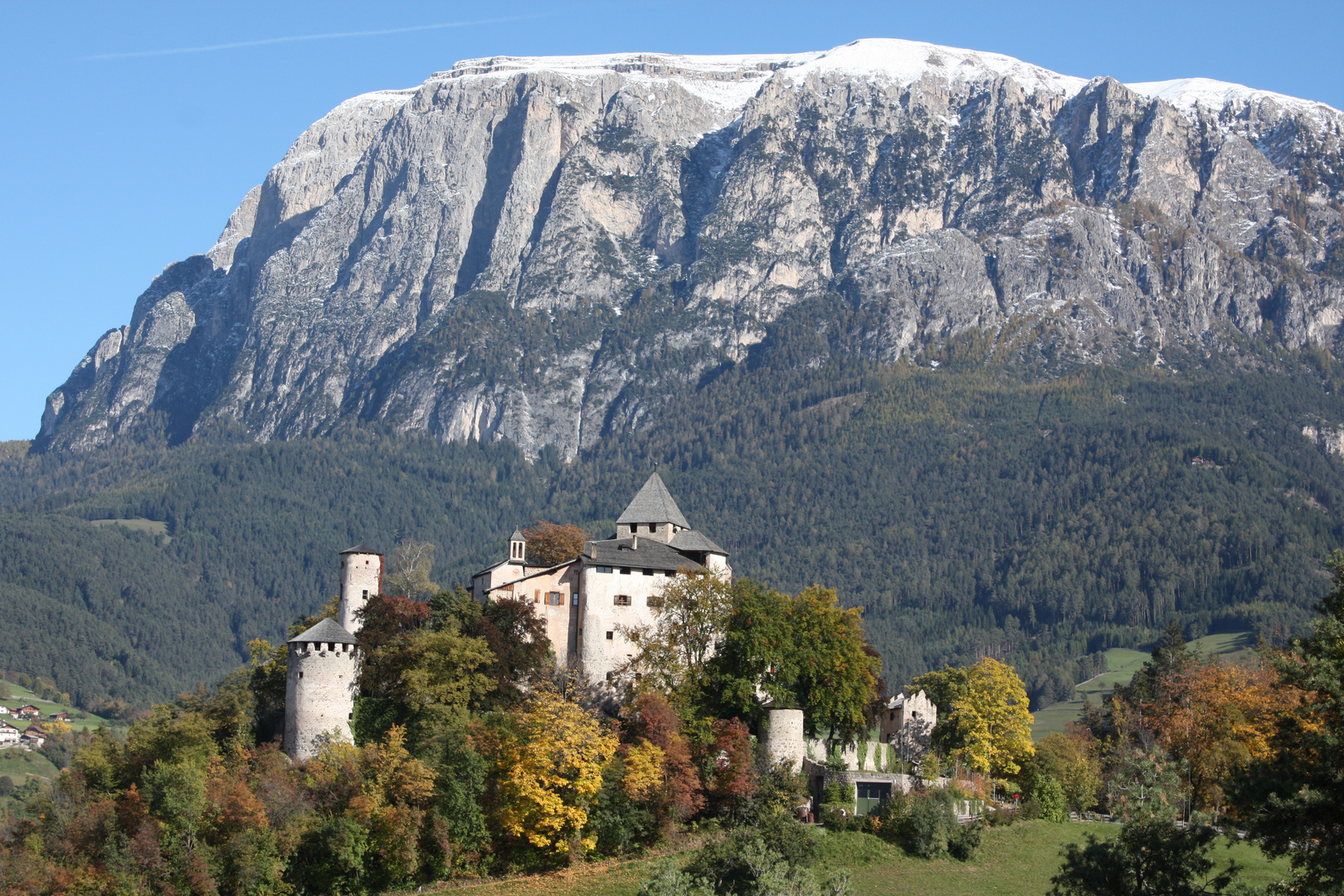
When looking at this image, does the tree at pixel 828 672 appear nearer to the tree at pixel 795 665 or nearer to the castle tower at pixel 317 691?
the tree at pixel 795 665

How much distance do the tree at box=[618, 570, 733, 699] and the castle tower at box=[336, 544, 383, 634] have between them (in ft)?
56.6

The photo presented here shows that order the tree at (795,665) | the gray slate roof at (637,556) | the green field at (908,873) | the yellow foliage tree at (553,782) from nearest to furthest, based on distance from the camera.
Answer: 1. the green field at (908,873)
2. the yellow foliage tree at (553,782)
3. the tree at (795,665)
4. the gray slate roof at (637,556)

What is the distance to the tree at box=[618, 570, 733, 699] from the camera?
83312mm

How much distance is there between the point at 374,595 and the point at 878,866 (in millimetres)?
36213

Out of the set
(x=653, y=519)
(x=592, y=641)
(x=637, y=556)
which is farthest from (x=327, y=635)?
(x=653, y=519)

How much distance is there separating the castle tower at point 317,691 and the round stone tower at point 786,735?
24.0m

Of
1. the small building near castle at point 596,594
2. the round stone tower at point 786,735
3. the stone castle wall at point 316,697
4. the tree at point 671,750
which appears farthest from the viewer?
the small building near castle at point 596,594

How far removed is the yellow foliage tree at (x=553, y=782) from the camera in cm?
7219

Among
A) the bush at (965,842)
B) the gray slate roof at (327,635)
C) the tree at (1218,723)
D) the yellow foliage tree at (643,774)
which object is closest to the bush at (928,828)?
the bush at (965,842)

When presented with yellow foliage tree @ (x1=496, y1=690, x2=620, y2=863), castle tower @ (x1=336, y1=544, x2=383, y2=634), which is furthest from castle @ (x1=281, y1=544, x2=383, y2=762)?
yellow foliage tree @ (x1=496, y1=690, x2=620, y2=863)

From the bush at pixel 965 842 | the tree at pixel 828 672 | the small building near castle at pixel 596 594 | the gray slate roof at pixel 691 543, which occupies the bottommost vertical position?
the bush at pixel 965 842

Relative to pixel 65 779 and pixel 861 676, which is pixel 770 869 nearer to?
pixel 861 676

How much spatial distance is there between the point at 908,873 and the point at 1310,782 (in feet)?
97.9

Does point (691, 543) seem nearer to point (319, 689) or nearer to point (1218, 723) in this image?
point (319, 689)
